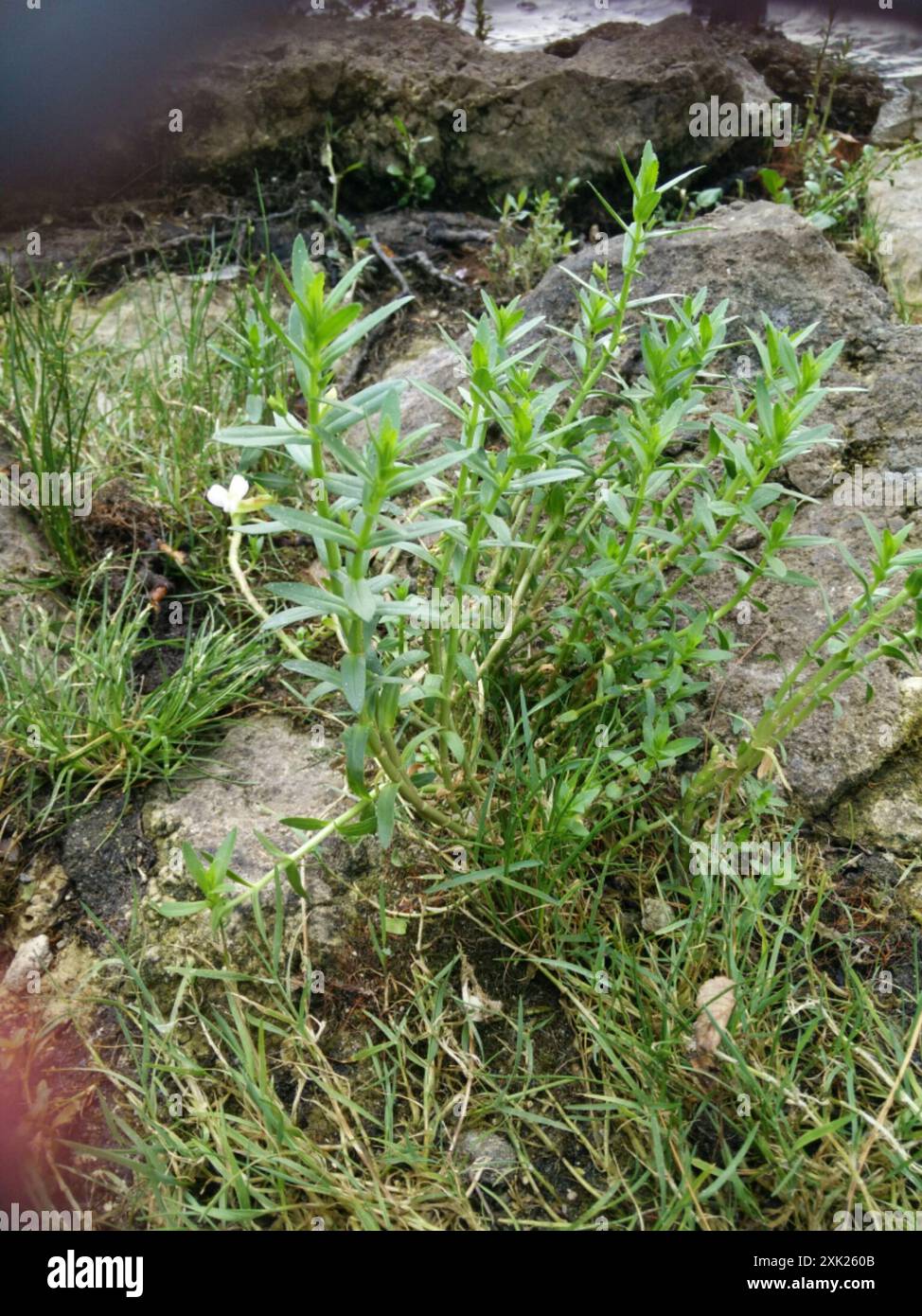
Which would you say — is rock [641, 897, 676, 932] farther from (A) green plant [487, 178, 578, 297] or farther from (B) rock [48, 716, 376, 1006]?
(A) green plant [487, 178, 578, 297]

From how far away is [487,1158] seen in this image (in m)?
1.51

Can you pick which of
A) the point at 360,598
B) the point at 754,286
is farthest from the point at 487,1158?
the point at 754,286

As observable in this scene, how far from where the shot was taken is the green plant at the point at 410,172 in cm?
356

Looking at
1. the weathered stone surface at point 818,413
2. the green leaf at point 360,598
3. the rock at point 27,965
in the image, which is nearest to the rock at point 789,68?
the weathered stone surface at point 818,413

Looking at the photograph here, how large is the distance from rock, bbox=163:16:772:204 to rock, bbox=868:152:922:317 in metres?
0.66

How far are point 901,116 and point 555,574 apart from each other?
337 cm

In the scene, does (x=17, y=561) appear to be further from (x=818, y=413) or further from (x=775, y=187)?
(x=775, y=187)

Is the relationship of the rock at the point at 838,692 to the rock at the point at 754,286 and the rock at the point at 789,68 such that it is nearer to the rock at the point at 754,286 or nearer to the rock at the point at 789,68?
the rock at the point at 754,286

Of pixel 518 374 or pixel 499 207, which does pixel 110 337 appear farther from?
pixel 518 374

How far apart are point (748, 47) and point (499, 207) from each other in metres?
1.30

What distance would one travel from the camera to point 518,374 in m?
1.54

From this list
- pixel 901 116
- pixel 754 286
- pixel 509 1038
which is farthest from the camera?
pixel 901 116

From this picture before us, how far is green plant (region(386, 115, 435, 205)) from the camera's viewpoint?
3.56 metres

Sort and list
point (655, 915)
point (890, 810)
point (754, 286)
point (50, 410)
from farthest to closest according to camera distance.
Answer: point (50, 410) < point (754, 286) < point (890, 810) < point (655, 915)
